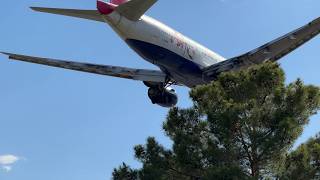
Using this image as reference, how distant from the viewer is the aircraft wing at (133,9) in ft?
121

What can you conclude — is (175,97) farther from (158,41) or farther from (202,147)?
(202,147)

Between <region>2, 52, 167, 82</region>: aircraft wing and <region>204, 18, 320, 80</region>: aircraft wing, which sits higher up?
<region>2, 52, 167, 82</region>: aircraft wing

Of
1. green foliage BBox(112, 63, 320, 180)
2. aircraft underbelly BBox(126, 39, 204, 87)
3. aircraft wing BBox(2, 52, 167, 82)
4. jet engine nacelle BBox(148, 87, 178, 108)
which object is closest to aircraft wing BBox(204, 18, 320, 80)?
aircraft underbelly BBox(126, 39, 204, 87)

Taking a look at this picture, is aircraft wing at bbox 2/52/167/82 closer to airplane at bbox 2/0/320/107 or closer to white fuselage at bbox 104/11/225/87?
airplane at bbox 2/0/320/107

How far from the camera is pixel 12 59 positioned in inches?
1586

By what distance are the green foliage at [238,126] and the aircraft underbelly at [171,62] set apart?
41.0 ft

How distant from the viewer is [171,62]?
40031mm

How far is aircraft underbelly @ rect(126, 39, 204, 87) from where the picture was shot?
39.2m

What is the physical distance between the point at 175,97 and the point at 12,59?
11.8 meters

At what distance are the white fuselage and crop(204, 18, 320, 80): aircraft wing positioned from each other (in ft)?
4.35

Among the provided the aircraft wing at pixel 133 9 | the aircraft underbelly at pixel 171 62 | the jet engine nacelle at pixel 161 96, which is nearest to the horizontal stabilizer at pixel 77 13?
the aircraft wing at pixel 133 9

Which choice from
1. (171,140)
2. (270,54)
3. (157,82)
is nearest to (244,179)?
(171,140)

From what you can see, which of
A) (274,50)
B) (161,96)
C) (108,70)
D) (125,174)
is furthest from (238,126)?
(108,70)

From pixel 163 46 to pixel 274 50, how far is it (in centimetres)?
741
